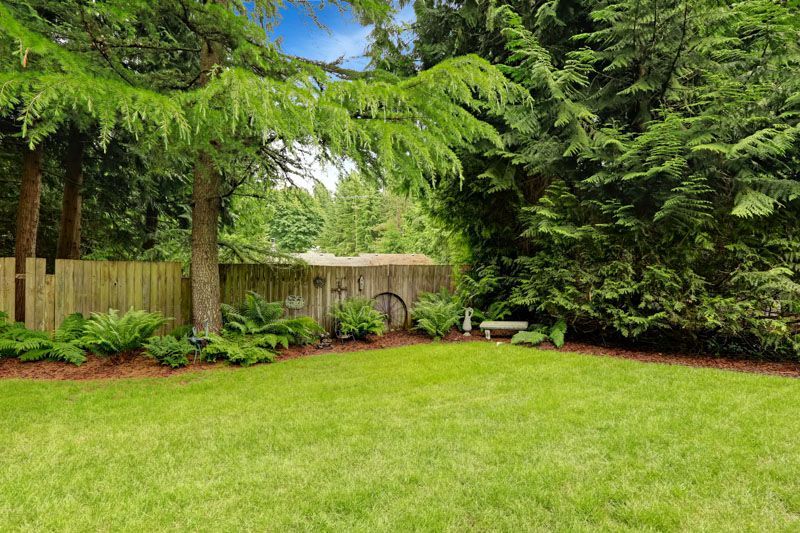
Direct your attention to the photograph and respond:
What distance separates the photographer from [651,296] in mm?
5875

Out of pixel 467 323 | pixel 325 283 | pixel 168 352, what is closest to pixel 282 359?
pixel 168 352

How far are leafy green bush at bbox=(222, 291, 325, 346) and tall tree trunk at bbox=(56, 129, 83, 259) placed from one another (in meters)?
3.32

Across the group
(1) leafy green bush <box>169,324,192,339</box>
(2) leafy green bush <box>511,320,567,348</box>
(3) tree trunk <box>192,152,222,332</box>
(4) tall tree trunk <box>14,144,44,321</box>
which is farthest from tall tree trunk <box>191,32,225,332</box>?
(2) leafy green bush <box>511,320,567,348</box>

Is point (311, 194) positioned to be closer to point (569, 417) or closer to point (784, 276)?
point (569, 417)

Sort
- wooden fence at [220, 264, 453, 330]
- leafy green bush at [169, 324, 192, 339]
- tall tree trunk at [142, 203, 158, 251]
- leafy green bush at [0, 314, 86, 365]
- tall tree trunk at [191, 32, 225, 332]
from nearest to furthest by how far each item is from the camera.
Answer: leafy green bush at [0, 314, 86, 365] → tall tree trunk at [191, 32, 225, 332] → leafy green bush at [169, 324, 192, 339] → wooden fence at [220, 264, 453, 330] → tall tree trunk at [142, 203, 158, 251]

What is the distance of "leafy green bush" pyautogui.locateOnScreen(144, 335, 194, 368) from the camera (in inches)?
201

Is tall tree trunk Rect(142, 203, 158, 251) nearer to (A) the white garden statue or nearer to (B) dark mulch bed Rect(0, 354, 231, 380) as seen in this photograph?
(B) dark mulch bed Rect(0, 354, 231, 380)

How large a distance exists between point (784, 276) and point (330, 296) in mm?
6713

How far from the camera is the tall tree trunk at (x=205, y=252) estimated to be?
5625 mm

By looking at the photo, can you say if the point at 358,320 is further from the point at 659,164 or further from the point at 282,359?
the point at 659,164

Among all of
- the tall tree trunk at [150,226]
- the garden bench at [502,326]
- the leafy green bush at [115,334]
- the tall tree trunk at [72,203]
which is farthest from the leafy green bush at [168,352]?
the garden bench at [502,326]

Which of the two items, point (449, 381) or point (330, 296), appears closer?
point (449, 381)

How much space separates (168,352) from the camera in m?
5.15

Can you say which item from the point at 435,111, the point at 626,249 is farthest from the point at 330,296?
the point at 626,249
